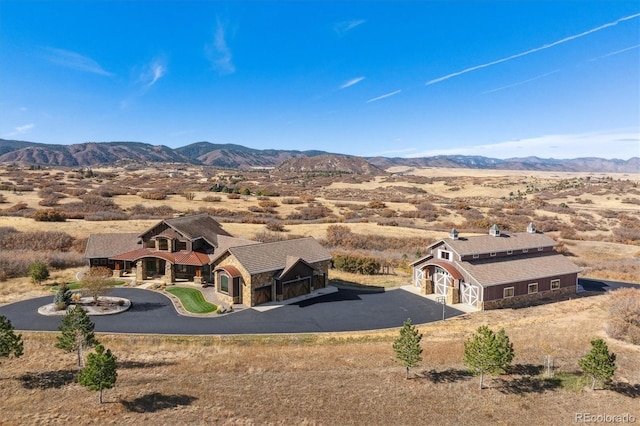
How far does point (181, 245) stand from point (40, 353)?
1844cm

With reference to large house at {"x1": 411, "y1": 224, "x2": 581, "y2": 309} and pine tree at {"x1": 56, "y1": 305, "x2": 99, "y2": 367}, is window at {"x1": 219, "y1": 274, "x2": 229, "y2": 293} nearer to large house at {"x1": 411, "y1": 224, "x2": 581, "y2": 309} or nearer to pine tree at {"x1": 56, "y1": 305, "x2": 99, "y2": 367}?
pine tree at {"x1": 56, "y1": 305, "x2": 99, "y2": 367}

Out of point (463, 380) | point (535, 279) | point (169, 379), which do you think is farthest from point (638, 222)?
point (169, 379)

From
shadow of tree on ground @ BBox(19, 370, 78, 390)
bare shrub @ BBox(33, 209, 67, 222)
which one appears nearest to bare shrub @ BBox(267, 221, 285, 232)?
bare shrub @ BBox(33, 209, 67, 222)

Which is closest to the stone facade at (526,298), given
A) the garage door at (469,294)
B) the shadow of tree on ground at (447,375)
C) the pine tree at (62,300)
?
the garage door at (469,294)

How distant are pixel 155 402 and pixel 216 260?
731 inches

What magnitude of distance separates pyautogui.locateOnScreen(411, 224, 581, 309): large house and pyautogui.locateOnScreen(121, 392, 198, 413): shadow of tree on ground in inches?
923

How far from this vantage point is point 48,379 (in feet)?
68.4

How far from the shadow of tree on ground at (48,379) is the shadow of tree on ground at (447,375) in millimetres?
19453

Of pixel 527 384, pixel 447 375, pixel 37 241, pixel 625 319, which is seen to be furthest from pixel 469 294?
pixel 37 241

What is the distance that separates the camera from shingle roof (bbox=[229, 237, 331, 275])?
111 ft

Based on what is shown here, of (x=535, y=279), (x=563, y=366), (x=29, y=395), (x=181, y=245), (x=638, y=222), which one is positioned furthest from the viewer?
(x=638, y=222)

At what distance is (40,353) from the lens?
2386 cm

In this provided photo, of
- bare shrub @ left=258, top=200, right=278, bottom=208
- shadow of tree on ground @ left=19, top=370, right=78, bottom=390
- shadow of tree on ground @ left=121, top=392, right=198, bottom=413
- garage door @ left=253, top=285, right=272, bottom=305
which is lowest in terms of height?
shadow of tree on ground @ left=19, top=370, right=78, bottom=390

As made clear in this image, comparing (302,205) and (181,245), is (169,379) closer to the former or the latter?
(181,245)
